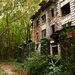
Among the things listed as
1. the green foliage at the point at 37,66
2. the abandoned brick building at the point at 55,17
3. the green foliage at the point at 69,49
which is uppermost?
the abandoned brick building at the point at 55,17

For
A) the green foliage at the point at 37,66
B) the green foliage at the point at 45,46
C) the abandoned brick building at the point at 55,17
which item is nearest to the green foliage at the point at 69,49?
the green foliage at the point at 37,66

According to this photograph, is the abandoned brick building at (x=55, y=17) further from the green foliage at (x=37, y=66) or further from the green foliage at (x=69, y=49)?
the green foliage at (x=69, y=49)

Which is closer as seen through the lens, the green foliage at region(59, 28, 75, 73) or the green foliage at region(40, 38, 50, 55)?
the green foliage at region(59, 28, 75, 73)

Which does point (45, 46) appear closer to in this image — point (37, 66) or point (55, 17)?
point (37, 66)

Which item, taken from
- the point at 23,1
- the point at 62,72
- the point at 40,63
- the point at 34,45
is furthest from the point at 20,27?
the point at 62,72

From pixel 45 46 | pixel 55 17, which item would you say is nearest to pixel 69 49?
pixel 45 46

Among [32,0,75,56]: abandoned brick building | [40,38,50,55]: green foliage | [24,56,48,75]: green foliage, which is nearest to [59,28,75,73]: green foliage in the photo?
[24,56,48,75]: green foliage

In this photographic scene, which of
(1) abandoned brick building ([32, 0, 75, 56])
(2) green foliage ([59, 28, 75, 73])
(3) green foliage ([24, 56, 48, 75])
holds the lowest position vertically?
(3) green foliage ([24, 56, 48, 75])

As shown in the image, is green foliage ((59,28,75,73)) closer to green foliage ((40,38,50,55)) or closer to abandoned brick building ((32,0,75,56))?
abandoned brick building ((32,0,75,56))

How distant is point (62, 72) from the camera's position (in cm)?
750

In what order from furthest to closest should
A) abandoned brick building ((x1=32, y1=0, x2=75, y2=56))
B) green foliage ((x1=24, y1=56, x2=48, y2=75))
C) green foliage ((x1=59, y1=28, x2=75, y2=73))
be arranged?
abandoned brick building ((x1=32, y1=0, x2=75, y2=56)) → green foliage ((x1=24, y1=56, x2=48, y2=75)) → green foliage ((x1=59, y1=28, x2=75, y2=73))

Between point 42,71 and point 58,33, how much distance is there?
3.85 m

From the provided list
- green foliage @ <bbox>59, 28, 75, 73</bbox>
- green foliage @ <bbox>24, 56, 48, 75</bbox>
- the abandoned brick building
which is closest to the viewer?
green foliage @ <bbox>59, 28, 75, 73</bbox>

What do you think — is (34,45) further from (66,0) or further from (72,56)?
(72,56)
